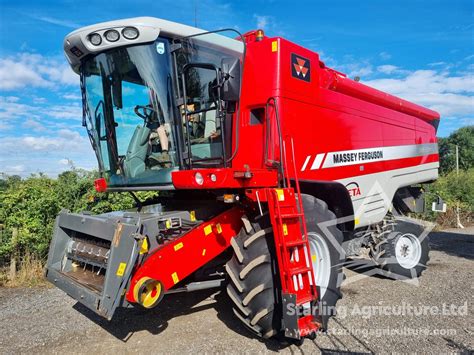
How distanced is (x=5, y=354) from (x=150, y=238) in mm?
1784

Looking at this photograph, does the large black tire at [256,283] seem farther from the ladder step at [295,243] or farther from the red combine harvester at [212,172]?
the ladder step at [295,243]

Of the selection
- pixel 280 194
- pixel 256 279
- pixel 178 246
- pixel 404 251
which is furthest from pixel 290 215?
pixel 404 251

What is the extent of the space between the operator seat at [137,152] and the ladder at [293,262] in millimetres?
1327

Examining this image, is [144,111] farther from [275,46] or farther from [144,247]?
[275,46]

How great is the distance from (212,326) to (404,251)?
349 cm

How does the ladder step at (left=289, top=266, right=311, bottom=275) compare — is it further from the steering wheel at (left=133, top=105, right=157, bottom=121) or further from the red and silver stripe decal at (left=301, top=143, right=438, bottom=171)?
the steering wheel at (left=133, top=105, right=157, bottom=121)

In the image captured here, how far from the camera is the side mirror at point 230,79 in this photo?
3695mm

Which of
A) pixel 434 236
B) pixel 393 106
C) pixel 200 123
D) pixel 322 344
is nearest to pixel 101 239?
pixel 200 123

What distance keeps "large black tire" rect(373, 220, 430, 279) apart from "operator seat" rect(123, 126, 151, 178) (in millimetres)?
3720

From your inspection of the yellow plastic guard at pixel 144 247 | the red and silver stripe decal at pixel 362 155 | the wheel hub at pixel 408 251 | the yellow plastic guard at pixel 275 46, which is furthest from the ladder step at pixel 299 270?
the wheel hub at pixel 408 251

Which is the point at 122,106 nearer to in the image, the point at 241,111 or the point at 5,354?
the point at 241,111

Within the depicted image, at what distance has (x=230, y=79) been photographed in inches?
148

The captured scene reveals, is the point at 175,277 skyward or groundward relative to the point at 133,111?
groundward

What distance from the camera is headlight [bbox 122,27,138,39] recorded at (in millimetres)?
3346
